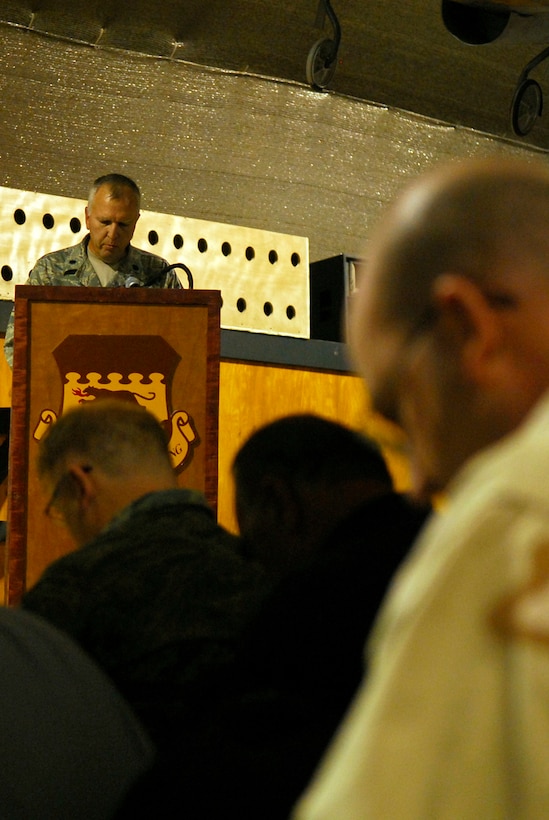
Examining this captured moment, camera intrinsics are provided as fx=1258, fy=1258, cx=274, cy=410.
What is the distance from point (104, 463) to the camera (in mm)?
1988

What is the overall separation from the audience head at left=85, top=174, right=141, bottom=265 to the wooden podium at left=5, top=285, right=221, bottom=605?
898 millimetres

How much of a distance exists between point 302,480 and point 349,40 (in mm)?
5836

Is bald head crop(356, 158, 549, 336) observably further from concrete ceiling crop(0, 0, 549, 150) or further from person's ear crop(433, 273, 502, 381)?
concrete ceiling crop(0, 0, 549, 150)

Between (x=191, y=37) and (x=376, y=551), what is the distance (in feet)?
19.5

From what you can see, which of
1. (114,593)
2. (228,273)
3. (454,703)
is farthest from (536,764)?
(228,273)

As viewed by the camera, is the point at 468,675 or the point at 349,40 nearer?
the point at 468,675

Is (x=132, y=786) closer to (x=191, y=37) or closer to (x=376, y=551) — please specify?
(x=376, y=551)

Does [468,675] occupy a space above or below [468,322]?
below

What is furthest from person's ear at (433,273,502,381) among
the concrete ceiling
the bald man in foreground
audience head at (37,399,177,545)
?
the concrete ceiling

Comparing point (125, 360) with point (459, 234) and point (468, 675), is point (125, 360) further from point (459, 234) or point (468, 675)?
point (468, 675)

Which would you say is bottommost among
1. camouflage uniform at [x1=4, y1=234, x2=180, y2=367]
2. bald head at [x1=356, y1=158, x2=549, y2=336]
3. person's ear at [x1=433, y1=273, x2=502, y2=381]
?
person's ear at [x1=433, y1=273, x2=502, y2=381]

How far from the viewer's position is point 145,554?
5.39ft

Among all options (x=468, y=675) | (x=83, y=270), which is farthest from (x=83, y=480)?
(x=83, y=270)

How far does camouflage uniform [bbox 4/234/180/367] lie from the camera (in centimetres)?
384
